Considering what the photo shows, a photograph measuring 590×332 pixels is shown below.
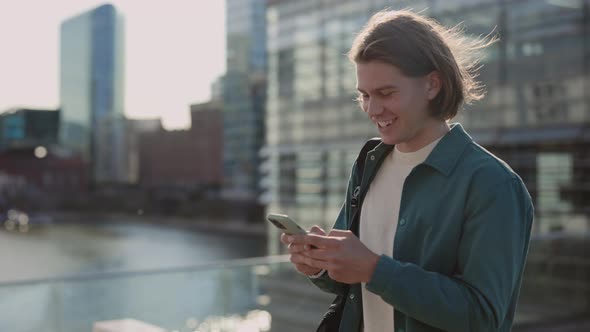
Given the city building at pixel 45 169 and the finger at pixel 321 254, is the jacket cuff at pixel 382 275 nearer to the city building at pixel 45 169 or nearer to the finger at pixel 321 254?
the finger at pixel 321 254

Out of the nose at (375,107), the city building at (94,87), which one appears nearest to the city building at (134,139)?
the city building at (94,87)

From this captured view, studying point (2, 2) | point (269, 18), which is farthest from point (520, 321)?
point (2, 2)

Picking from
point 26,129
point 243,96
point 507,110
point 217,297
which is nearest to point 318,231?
point 217,297

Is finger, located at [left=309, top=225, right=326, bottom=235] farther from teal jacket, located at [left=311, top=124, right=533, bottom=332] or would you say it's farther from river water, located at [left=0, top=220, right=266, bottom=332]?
river water, located at [left=0, top=220, right=266, bottom=332]

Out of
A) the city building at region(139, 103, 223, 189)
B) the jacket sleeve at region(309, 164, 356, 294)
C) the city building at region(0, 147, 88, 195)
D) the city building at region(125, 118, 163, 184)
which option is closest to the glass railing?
the jacket sleeve at region(309, 164, 356, 294)

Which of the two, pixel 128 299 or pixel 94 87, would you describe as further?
pixel 94 87

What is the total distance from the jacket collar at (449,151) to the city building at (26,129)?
35.1 meters

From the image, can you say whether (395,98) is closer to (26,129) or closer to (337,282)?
(337,282)

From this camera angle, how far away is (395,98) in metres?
1.01

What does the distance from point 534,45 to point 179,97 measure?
1479 inches

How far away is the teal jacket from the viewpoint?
928 mm

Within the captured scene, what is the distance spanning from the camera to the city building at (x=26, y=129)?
33719 millimetres

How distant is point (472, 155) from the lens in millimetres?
1025

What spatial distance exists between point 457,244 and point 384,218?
0.16m
